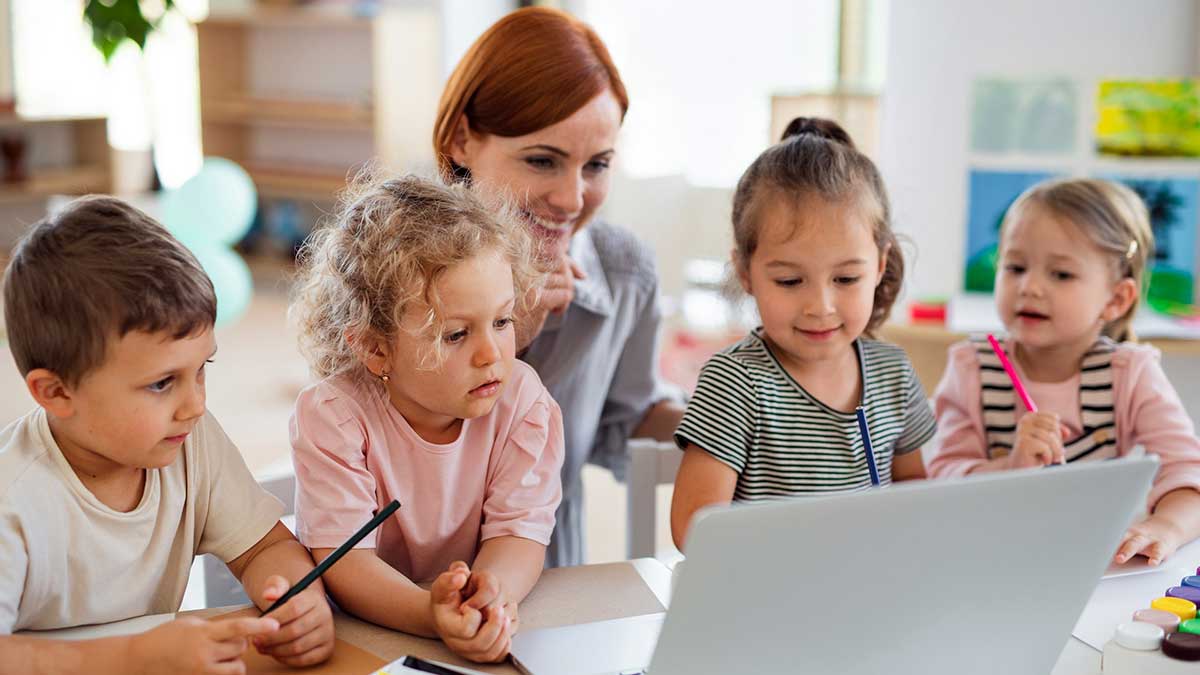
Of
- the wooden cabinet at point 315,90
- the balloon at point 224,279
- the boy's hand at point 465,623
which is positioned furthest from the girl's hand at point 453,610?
the wooden cabinet at point 315,90

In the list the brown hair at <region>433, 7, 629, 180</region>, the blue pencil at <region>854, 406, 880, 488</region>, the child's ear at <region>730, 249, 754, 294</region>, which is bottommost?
the blue pencil at <region>854, 406, 880, 488</region>

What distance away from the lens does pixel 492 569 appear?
1.16 metres

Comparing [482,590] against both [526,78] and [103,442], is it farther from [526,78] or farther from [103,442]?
[526,78]

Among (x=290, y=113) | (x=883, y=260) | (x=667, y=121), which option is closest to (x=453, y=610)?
(x=883, y=260)

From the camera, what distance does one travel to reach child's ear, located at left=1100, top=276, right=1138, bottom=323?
1528 millimetres

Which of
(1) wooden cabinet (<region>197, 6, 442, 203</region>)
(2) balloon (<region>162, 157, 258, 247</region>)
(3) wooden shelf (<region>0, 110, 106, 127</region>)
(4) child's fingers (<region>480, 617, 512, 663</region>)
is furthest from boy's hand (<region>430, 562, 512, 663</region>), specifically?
(3) wooden shelf (<region>0, 110, 106, 127</region>)

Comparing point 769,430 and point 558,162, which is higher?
point 558,162

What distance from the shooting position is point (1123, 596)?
1162 mm

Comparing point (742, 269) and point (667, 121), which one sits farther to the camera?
point (667, 121)

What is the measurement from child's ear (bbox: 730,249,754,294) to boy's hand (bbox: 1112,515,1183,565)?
0.46 metres

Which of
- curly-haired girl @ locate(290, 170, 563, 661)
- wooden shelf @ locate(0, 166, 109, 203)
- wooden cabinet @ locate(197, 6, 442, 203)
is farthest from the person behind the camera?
wooden shelf @ locate(0, 166, 109, 203)

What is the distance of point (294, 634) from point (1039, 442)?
2.54 ft

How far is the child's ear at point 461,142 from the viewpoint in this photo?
59.5 inches

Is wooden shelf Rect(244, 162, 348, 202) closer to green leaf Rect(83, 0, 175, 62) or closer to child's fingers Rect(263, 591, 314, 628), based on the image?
green leaf Rect(83, 0, 175, 62)
